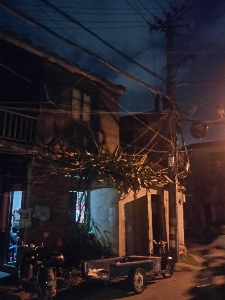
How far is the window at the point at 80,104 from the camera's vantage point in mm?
13005

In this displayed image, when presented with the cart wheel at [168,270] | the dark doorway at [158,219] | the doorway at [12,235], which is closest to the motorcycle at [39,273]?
the doorway at [12,235]

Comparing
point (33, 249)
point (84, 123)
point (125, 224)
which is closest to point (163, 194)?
point (125, 224)

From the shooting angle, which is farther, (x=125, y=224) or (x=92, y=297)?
(x=125, y=224)

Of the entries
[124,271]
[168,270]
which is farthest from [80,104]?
[124,271]

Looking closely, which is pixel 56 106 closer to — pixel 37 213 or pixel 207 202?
pixel 37 213

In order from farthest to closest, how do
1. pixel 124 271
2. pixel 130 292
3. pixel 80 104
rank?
pixel 80 104, pixel 130 292, pixel 124 271

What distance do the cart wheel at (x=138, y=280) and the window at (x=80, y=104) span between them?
6824 mm

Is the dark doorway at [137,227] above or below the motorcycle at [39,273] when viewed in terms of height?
above

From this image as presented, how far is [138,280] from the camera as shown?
26.9ft

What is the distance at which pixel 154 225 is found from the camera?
43.5 ft

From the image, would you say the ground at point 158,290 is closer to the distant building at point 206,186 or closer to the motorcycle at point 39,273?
the motorcycle at point 39,273

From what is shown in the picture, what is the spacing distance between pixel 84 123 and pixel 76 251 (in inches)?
214

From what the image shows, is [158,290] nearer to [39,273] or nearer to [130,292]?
[130,292]

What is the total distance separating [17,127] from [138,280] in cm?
594
